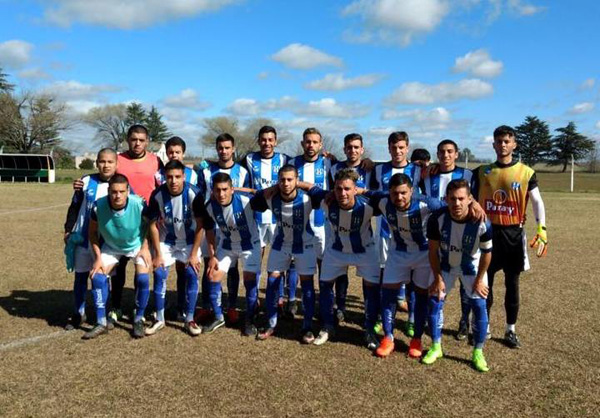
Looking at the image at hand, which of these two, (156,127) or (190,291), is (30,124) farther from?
(190,291)

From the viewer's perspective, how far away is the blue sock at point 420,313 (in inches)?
176

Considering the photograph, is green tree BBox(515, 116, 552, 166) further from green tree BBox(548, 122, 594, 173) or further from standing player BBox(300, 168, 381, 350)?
standing player BBox(300, 168, 381, 350)

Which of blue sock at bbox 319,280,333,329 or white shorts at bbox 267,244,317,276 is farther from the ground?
white shorts at bbox 267,244,317,276

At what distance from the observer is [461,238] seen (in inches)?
166

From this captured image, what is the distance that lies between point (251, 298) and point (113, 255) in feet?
5.08

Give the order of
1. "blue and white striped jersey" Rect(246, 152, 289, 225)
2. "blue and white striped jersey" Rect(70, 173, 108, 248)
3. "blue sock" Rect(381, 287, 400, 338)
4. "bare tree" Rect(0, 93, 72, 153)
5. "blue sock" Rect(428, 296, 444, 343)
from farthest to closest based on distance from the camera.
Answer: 1. "bare tree" Rect(0, 93, 72, 153)
2. "blue and white striped jersey" Rect(246, 152, 289, 225)
3. "blue and white striped jersey" Rect(70, 173, 108, 248)
4. "blue sock" Rect(381, 287, 400, 338)
5. "blue sock" Rect(428, 296, 444, 343)

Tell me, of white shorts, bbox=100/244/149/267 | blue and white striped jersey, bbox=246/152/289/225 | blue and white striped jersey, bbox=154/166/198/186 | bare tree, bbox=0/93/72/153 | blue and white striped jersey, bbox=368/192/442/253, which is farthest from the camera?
bare tree, bbox=0/93/72/153

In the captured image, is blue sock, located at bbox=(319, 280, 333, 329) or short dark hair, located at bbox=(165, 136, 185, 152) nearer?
blue sock, located at bbox=(319, 280, 333, 329)

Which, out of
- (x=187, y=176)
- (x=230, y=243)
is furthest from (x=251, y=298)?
(x=187, y=176)

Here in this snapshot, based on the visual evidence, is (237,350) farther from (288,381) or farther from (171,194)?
(171,194)

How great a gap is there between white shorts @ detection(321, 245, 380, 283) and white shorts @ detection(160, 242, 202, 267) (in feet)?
4.87

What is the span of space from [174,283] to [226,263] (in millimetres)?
2347

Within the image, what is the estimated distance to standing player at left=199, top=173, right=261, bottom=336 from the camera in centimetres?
499

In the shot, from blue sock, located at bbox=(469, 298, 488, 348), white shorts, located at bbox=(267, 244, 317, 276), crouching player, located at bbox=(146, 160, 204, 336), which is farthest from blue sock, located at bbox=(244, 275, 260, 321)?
blue sock, located at bbox=(469, 298, 488, 348)
